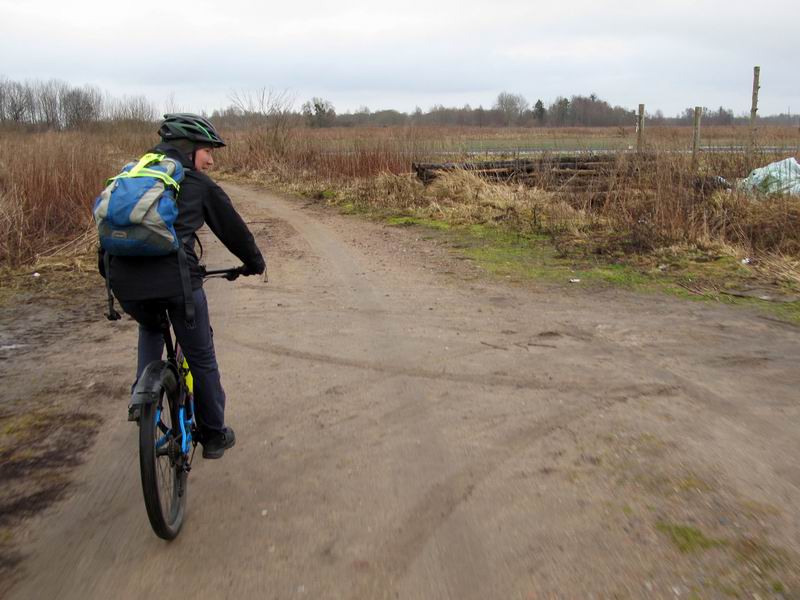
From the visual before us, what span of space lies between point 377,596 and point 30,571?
4.89 feet

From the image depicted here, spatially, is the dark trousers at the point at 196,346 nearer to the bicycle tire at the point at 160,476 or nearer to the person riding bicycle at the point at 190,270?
the person riding bicycle at the point at 190,270

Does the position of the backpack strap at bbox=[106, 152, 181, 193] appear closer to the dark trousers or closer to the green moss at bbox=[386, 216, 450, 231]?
the dark trousers

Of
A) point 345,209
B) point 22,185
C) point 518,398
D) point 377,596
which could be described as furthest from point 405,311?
point 345,209

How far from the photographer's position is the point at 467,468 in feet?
11.9

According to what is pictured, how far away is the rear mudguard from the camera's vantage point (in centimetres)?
278

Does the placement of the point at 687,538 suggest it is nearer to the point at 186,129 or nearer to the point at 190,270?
the point at 190,270

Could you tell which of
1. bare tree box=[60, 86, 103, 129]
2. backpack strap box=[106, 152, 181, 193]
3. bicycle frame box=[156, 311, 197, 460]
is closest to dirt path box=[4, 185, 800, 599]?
bicycle frame box=[156, 311, 197, 460]

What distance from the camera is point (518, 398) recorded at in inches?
181

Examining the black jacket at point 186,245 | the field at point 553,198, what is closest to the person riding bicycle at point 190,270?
the black jacket at point 186,245

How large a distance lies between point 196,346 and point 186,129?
1.06m

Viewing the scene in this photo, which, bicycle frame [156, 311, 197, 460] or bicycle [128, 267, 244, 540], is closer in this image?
bicycle [128, 267, 244, 540]

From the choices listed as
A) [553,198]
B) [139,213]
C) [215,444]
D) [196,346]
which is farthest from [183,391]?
[553,198]

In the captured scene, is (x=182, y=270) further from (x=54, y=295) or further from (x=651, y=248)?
(x=651, y=248)

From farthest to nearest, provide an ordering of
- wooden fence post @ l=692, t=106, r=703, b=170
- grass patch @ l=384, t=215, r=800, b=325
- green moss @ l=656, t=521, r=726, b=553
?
wooden fence post @ l=692, t=106, r=703, b=170 → grass patch @ l=384, t=215, r=800, b=325 → green moss @ l=656, t=521, r=726, b=553
